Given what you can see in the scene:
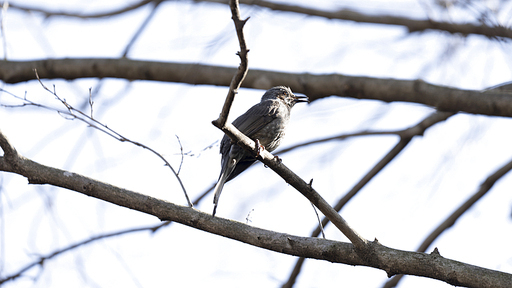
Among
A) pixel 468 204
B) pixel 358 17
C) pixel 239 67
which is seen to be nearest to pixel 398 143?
pixel 468 204

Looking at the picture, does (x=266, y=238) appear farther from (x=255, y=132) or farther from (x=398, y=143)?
(x=398, y=143)

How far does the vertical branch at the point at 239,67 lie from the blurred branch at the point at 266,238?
932 millimetres

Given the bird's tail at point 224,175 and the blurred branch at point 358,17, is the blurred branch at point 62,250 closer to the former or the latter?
the bird's tail at point 224,175

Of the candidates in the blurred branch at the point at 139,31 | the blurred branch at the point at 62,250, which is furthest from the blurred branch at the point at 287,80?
the blurred branch at the point at 62,250

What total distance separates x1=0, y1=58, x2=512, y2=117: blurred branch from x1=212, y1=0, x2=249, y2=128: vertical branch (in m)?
2.11

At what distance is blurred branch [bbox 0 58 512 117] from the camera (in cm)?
468

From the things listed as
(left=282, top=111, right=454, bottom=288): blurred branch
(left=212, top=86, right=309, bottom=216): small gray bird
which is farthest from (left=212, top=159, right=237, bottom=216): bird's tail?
(left=282, top=111, right=454, bottom=288): blurred branch

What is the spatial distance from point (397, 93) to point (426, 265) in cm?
219

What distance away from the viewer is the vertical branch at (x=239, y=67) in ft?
7.33

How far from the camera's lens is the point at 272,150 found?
5207mm

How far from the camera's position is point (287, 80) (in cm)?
514

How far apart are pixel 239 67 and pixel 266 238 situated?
1.35 m

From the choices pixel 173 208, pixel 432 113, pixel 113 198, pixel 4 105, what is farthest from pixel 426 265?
pixel 4 105

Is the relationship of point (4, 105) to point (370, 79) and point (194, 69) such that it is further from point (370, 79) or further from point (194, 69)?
point (370, 79)
